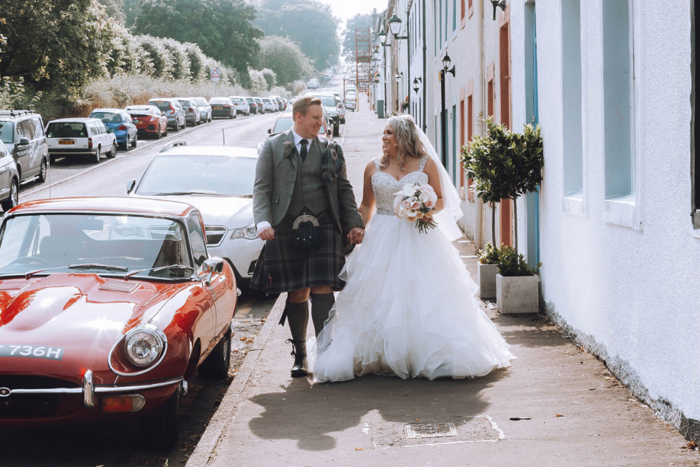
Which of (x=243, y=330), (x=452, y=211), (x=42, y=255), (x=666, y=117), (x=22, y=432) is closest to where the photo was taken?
(x=666, y=117)

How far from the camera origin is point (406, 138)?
6.78m

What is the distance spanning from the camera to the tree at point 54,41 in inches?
1316

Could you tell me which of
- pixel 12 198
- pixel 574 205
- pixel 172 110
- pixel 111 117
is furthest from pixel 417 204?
pixel 172 110

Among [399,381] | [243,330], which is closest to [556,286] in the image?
[399,381]

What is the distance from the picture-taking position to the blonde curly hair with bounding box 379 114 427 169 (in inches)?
267

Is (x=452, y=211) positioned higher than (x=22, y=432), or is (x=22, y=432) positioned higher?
(x=452, y=211)

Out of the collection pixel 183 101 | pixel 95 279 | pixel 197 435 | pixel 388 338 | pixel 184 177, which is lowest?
pixel 197 435

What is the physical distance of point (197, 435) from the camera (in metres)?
5.83

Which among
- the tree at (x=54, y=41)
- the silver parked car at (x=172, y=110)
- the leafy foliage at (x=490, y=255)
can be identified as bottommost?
the leafy foliage at (x=490, y=255)

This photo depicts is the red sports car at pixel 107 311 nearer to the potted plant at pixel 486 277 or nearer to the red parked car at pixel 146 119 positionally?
the potted plant at pixel 486 277

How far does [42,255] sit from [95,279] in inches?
23.3

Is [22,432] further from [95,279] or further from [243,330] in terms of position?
[243,330]

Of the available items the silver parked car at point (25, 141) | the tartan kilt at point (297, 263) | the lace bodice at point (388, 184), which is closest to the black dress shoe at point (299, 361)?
the tartan kilt at point (297, 263)

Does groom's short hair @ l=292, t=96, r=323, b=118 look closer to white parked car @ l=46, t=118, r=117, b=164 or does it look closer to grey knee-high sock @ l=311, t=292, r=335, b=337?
grey knee-high sock @ l=311, t=292, r=335, b=337
